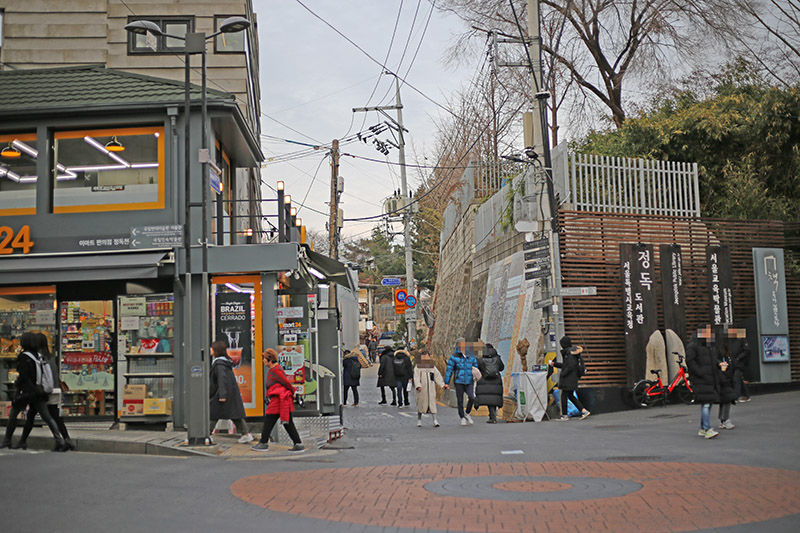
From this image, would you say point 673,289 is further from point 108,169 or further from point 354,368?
point 108,169

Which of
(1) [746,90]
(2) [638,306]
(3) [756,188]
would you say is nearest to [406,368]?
(2) [638,306]

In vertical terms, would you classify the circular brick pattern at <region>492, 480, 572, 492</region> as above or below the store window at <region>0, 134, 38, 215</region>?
below

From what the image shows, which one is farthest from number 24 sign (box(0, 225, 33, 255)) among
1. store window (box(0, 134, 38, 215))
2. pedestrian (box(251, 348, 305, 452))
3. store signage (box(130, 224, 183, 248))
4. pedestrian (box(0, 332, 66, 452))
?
pedestrian (box(251, 348, 305, 452))

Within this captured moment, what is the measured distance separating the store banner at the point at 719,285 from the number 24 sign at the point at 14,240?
15264 millimetres

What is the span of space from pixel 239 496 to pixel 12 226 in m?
9.72

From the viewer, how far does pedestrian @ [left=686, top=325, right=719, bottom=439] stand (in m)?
13.1

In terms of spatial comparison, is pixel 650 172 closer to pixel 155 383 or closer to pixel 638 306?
pixel 638 306

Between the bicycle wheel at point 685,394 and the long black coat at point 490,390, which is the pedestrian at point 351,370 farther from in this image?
the bicycle wheel at point 685,394

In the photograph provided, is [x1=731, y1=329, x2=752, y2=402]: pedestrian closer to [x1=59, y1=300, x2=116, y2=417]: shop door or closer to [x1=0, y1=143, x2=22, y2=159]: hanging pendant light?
[x1=59, y1=300, x2=116, y2=417]: shop door

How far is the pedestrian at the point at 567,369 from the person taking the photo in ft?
57.8

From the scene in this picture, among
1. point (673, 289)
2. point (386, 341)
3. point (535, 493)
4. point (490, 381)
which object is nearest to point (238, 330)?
point (490, 381)

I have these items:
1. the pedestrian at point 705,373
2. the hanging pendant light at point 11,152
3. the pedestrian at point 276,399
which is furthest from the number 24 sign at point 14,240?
the pedestrian at point 705,373

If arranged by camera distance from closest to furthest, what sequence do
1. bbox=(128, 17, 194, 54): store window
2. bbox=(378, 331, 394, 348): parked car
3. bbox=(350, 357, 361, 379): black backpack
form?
bbox=(350, 357, 361, 379): black backpack → bbox=(128, 17, 194, 54): store window → bbox=(378, 331, 394, 348): parked car

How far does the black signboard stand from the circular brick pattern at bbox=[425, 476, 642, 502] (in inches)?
437
